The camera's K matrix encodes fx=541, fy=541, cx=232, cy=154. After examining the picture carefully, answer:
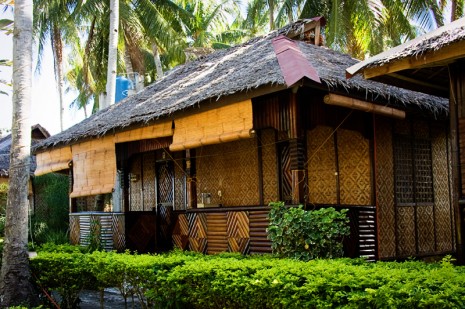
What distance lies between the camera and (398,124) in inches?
409

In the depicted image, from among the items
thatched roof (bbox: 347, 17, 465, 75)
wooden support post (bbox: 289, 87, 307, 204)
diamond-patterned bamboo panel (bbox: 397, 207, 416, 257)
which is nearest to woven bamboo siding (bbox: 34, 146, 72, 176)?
wooden support post (bbox: 289, 87, 307, 204)

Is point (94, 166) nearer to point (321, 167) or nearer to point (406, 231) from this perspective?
point (321, 167)

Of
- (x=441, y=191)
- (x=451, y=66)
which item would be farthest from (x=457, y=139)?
(x=441, y=191)

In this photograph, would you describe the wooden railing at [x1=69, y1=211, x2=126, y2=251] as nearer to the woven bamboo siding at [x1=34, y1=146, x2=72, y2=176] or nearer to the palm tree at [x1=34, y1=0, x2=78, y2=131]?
the woven bamboo siding at [x1=34, y1=146, x2=72, y2=176]

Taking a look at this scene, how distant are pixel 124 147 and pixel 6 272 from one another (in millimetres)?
4668

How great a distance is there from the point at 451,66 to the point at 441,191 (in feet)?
16.3

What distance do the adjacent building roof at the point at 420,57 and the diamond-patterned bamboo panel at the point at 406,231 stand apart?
3.39 metres

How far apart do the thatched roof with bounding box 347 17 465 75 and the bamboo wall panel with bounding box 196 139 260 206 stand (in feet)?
15.9

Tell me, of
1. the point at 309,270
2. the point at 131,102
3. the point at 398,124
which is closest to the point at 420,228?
the point at 398,124

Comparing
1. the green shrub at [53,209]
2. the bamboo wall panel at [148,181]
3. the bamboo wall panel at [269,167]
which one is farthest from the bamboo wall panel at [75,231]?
the bamboo wall panel at [269,167]

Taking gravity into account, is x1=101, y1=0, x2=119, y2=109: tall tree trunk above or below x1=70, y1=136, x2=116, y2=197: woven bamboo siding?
above

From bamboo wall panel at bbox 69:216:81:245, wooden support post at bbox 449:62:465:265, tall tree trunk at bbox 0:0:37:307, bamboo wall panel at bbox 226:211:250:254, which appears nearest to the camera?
wooden support post at bbox 449:62:465:265

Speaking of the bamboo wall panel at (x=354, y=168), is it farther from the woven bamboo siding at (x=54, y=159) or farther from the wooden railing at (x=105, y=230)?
the woven bamboo siding at (x=54, y=159)

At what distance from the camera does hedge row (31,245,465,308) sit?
164 inches
